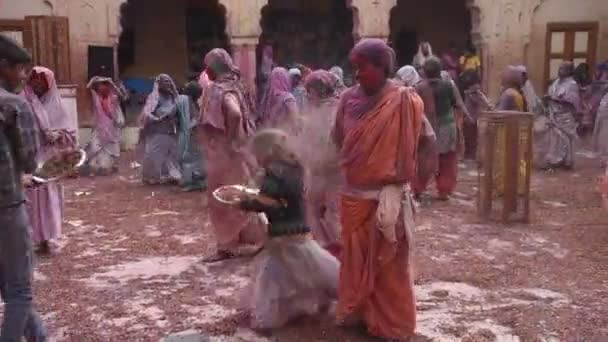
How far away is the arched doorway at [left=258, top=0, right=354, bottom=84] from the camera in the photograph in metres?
15.1

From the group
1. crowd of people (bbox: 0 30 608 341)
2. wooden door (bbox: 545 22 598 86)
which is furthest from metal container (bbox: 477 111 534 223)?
wooden door (bbox: 545 22 598 86)

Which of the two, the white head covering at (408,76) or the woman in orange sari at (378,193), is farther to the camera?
the white head covering at (408,76)

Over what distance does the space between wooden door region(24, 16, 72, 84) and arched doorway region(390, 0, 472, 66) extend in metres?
7.76

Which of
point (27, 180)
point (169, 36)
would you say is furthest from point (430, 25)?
point (27, 180)

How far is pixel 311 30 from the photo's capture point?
50.1 feet

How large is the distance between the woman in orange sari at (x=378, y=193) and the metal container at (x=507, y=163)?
10.3ft

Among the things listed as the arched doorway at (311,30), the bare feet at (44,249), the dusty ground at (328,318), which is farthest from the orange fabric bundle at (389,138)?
the arched doorway at (311,30)

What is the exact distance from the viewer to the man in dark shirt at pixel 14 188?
287 centimetres

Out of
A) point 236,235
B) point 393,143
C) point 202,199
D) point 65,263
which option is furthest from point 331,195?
point 202,199

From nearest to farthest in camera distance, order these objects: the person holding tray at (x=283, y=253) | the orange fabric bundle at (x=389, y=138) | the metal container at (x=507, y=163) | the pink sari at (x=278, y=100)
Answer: the orange fabric bundle at (x=389, y=138), the person holding tray at (x=283, y=253), the metal container at (x=507, y=163), the pink sari at (x=278, y=100)

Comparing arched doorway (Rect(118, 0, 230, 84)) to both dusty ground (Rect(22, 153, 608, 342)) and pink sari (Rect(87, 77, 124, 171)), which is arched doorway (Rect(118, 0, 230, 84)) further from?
dusty ground (Rect(22, 153, 608, 342))

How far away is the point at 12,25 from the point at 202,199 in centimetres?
540

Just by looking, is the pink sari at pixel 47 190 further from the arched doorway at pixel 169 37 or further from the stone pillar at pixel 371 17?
the arched doorway at pixel 169 37

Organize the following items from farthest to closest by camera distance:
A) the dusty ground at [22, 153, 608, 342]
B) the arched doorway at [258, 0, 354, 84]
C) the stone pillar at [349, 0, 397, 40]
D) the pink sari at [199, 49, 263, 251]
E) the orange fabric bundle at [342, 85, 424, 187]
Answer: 1. the arched doorway at [258, 0, 354, 84]
2. the stone pillar at [349, 0, 397, 40]
3. the pink sari at [199, 49, 263, 251]
4. the dusty ground at [22, 153, 608, 342]
5. the orange fabric bundle at [342, 85, 424, 187]
